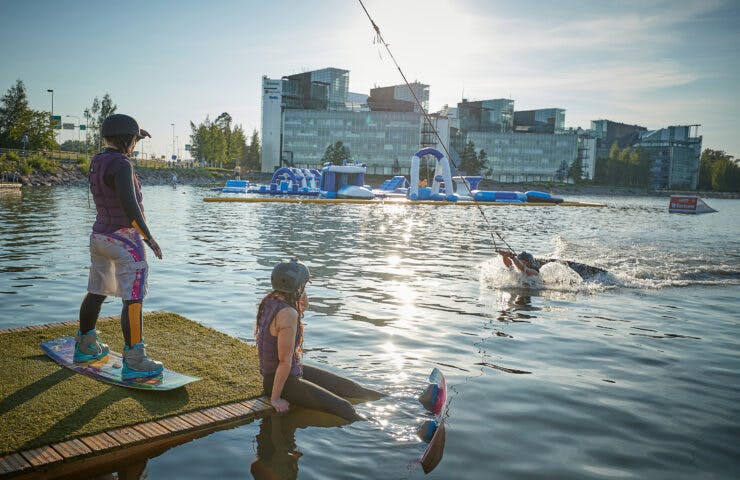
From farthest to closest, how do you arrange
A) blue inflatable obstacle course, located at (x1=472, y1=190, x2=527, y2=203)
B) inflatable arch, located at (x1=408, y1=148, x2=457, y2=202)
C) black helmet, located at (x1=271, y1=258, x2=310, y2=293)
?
1. blue inflatable obstacle course, located at (x1=472, y1=190, x2=527, y2=203)
2. inflatable arch, located at (x1=408, y1=148, x2=457, y2=202)
3. black helmet, located at (x1=271, y1=258, x2=310, y2=293)

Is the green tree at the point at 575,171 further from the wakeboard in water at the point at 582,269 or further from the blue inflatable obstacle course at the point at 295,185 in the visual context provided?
the wakeboard in water at the point at 582,269

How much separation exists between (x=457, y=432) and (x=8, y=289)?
9849 mm

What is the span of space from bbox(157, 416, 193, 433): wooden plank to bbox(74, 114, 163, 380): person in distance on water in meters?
0.90

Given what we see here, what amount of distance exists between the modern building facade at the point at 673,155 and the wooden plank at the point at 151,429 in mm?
207639

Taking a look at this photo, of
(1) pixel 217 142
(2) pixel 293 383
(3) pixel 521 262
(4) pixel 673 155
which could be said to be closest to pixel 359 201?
(3) pixel 521 262

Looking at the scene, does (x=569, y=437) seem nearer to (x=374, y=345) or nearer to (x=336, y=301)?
(x=374, y=345)

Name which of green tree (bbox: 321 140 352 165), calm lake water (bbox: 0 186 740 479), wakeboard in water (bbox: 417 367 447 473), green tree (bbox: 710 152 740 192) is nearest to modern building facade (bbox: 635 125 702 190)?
green tree (bbox: 710 152 740 192)

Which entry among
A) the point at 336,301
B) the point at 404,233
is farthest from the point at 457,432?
the point at 404,233

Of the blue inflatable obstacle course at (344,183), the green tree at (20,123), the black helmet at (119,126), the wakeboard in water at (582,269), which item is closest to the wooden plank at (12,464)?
the black helmet at (119,126)

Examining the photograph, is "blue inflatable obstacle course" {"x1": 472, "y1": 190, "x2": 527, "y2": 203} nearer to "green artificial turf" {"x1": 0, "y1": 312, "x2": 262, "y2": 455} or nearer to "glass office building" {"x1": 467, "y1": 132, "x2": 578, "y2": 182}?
"green artificial turf" {"x1": 0, "y1": 312, "x2": 262, "y2": 455}

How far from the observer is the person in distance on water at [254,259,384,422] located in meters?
5.70

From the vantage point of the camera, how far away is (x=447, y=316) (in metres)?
11.2

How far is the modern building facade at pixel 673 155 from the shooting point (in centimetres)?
19262

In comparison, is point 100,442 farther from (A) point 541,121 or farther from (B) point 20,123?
(A) point 541,121
